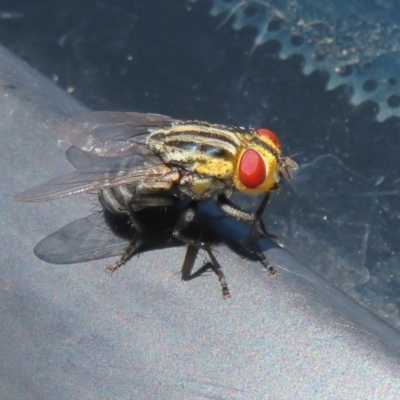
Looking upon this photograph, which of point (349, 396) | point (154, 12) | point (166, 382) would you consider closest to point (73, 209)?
point (166, 382)

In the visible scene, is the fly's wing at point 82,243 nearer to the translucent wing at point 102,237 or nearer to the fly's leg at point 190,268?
the translucent wing at point 102,237

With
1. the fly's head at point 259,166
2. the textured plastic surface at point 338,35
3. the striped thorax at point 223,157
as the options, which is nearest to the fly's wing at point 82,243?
the striped thorax at point 223,157

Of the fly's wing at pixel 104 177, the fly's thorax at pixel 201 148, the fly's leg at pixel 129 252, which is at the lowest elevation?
the fly's leg at pixel 129 252

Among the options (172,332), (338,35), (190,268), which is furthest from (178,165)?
(338,35)

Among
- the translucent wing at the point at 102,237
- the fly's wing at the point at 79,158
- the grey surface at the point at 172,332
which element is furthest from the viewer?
the fly's wing at the point at 79,158

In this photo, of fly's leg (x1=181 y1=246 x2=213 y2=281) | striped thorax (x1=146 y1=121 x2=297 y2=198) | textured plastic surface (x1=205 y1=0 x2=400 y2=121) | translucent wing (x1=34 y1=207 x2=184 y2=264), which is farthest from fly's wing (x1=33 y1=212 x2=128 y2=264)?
textured plastic surface (x1=205 y1=0 x2=400 y2=121)

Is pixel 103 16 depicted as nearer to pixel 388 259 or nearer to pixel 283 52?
pixel 283 52

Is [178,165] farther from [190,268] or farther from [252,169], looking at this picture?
[190,268]
